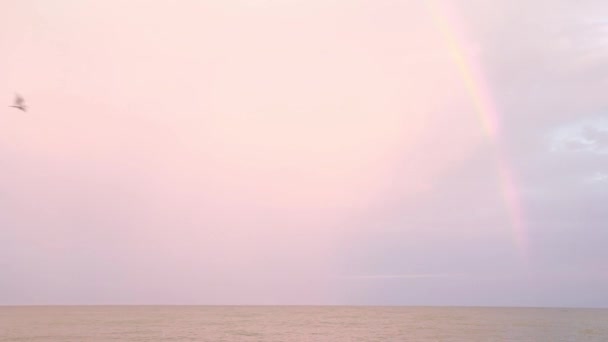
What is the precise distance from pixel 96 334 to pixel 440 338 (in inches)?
2411

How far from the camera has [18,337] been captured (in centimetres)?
9300

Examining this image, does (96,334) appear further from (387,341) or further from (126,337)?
(387,341)

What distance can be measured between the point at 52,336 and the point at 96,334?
809 cm

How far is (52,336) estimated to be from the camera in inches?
3752

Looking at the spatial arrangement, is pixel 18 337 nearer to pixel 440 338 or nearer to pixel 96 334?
pixel 96 334

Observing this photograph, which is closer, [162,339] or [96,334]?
[162,339]

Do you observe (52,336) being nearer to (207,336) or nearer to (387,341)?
(207,336)

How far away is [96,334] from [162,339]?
17.7 metres

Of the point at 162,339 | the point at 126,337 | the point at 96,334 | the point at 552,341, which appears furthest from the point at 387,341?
the point at 96,334

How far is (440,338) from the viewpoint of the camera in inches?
3969

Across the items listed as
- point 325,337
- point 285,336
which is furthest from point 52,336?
point 325,337

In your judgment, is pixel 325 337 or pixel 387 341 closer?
pixel 387 341

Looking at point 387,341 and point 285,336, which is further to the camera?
point 285,336

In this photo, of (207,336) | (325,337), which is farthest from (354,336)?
(207,336)
